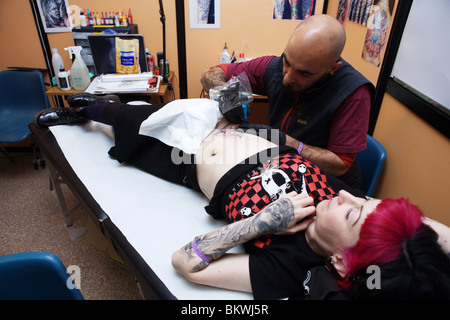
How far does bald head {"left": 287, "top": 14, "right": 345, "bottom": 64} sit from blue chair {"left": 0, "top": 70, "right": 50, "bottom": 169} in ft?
6.98

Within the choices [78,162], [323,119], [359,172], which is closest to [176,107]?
[78,162]

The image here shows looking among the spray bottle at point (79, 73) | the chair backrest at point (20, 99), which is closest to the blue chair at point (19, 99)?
the chair backrest at point (20, 99)

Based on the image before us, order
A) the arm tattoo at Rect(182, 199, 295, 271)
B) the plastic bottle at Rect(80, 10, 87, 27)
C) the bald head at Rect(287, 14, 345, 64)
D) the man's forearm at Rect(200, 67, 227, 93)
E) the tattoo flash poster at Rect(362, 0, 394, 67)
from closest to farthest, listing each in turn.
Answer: the arm tattoo at Rect(182, 199, 295, 271) → the bald head at Rect(287, 14, 345, 64) → the tattoo flash poster at Rect(362, 0, 394, 67) → the man's forearm at Rect(200, 67, 227, 93) → the plastic bottle at Rect(80, 10, 87, 27)

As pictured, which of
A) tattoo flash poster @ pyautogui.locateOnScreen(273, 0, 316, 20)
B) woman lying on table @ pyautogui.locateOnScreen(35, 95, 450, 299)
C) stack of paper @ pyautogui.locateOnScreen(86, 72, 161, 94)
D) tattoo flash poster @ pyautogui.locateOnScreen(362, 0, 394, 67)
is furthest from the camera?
tattoo flash poster @ pyautogui.locateOnScreen(273, 0, 316, 20)

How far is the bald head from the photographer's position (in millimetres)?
1112

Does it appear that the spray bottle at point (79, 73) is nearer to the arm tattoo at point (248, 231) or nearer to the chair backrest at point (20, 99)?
the chair backrest at point (20, 99)

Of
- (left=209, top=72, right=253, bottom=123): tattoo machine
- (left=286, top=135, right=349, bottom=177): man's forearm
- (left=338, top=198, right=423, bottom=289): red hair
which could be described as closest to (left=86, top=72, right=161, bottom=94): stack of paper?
(left=209, top=72, right=253, bottom=123): tattoo machine

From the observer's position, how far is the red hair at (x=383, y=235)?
2.38 ft

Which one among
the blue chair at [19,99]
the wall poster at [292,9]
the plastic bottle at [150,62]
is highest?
the wall poster at [292,9]

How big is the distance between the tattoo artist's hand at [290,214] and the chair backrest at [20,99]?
A: 223cm

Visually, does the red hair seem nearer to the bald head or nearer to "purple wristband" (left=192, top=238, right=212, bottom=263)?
"purple wristband" (left=192, top=238, right=212, bottom=263)

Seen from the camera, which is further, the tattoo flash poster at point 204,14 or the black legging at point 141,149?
the tattoo flash poster at point 204,14

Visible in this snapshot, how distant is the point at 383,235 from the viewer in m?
0.74

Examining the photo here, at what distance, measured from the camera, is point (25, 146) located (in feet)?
9.14
